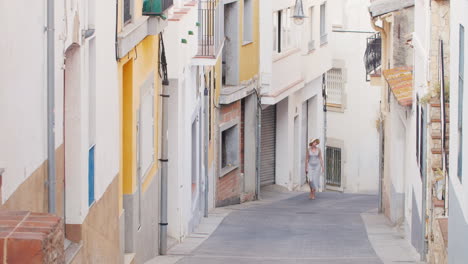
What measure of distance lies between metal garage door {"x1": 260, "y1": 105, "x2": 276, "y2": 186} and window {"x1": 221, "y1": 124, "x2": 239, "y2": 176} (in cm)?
435

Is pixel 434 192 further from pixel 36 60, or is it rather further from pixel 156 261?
pixel 36 60

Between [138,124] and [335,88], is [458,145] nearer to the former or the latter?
[138,124]

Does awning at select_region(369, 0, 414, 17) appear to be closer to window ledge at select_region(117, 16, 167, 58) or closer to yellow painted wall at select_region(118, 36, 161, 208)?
window ledge at select_region(117, 16, 167, 58)

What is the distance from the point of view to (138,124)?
45.7 feet

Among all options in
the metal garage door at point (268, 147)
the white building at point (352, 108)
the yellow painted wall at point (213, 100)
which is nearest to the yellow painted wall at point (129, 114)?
the yellow painted wall at point (213, 100)

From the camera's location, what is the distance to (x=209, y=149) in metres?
23.5

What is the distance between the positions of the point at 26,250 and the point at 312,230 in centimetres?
1550

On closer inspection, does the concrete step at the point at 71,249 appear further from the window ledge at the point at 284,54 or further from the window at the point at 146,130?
the window ledge at the point at 284,54

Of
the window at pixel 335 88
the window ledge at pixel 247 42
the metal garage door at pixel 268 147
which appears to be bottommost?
the metal garage door at pixel 268 147

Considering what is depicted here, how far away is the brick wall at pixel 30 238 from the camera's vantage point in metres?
5.37

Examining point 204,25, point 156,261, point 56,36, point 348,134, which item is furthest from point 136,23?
point 348,134

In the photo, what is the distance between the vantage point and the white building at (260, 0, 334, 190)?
29531 millimetres

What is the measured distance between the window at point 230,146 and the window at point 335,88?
11.5m

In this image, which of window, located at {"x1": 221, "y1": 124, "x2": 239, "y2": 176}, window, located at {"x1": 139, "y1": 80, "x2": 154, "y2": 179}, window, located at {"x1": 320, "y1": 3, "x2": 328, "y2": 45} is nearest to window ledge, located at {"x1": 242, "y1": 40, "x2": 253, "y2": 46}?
window, located at {"x1": 221, "y1": 124, "x2": 239, "y2": 176}
